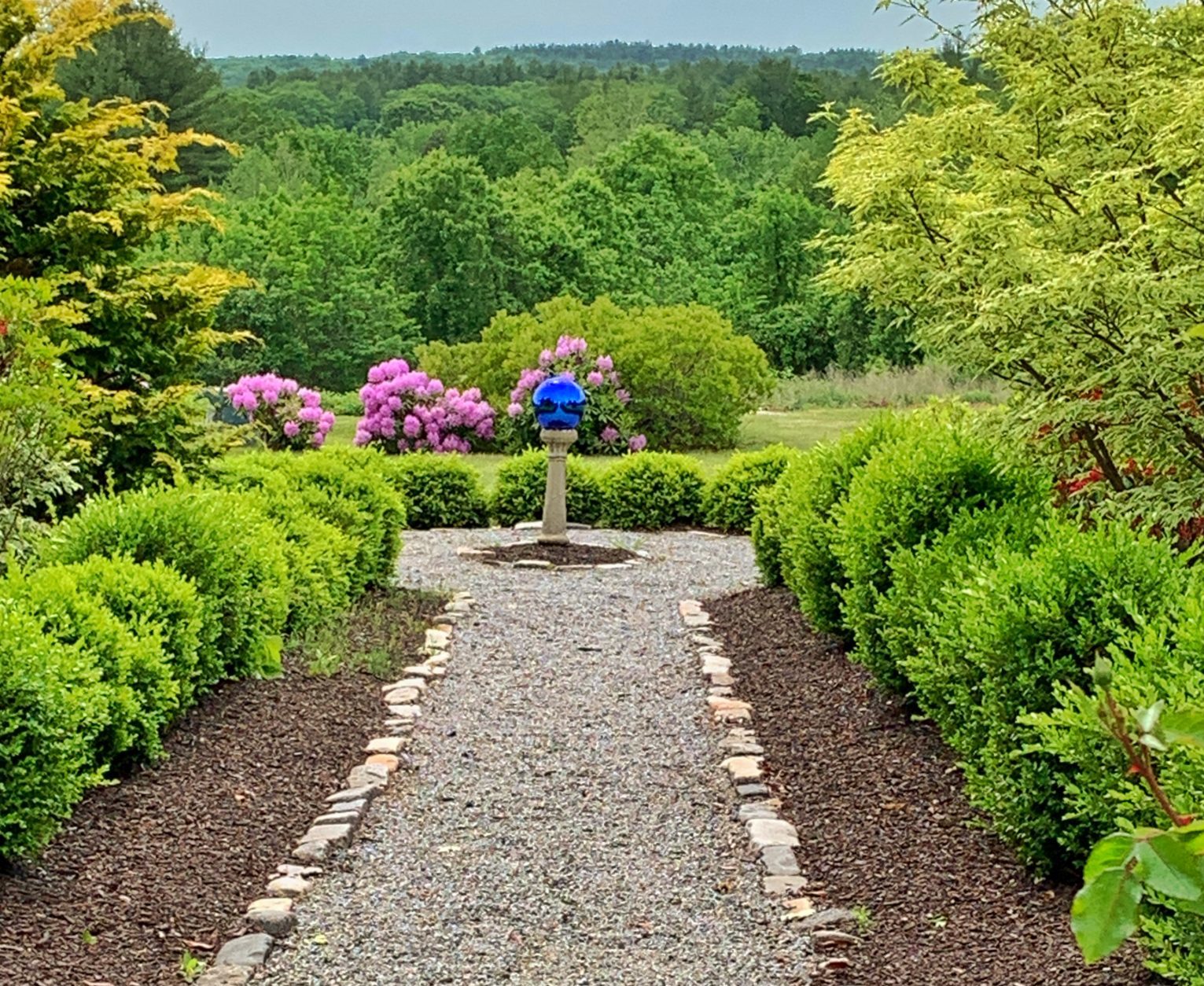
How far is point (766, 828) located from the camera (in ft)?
13.8

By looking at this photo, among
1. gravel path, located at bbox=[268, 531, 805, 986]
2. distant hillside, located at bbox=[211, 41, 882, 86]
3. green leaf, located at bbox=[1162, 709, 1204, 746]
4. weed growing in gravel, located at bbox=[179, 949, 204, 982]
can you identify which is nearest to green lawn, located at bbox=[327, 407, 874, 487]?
gravel path, located at bbox=[268, 531, 805, 986]

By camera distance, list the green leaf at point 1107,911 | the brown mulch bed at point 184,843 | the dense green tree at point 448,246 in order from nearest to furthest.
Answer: the green leaf at point 1107,911, the brown mulch bed at point 184,843, the dense green tree at point 448,246

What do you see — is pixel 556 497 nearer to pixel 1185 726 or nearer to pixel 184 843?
pixel 184 843

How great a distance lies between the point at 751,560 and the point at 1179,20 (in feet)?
17.7

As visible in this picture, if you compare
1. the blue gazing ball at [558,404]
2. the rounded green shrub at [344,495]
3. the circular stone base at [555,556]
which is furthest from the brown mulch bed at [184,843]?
the blue gazing ball at [558,404]

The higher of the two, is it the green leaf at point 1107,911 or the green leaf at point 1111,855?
the green leaf at point 1111,855

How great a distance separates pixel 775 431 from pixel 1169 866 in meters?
19.1

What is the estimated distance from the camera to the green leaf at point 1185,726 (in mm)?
894

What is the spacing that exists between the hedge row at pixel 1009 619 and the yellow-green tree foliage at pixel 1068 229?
0.41 meters

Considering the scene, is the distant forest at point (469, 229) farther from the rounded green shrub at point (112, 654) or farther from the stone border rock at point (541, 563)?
the rounded green shrub at point (112, 654)

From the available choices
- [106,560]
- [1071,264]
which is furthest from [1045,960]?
[106,560]

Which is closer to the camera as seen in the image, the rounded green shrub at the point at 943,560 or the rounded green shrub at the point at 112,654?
the rounded green shrub at the point at 112,654

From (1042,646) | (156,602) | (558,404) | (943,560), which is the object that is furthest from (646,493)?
(1042,646)

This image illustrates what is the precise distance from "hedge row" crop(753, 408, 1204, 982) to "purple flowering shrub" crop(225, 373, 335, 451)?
895 centimetres
